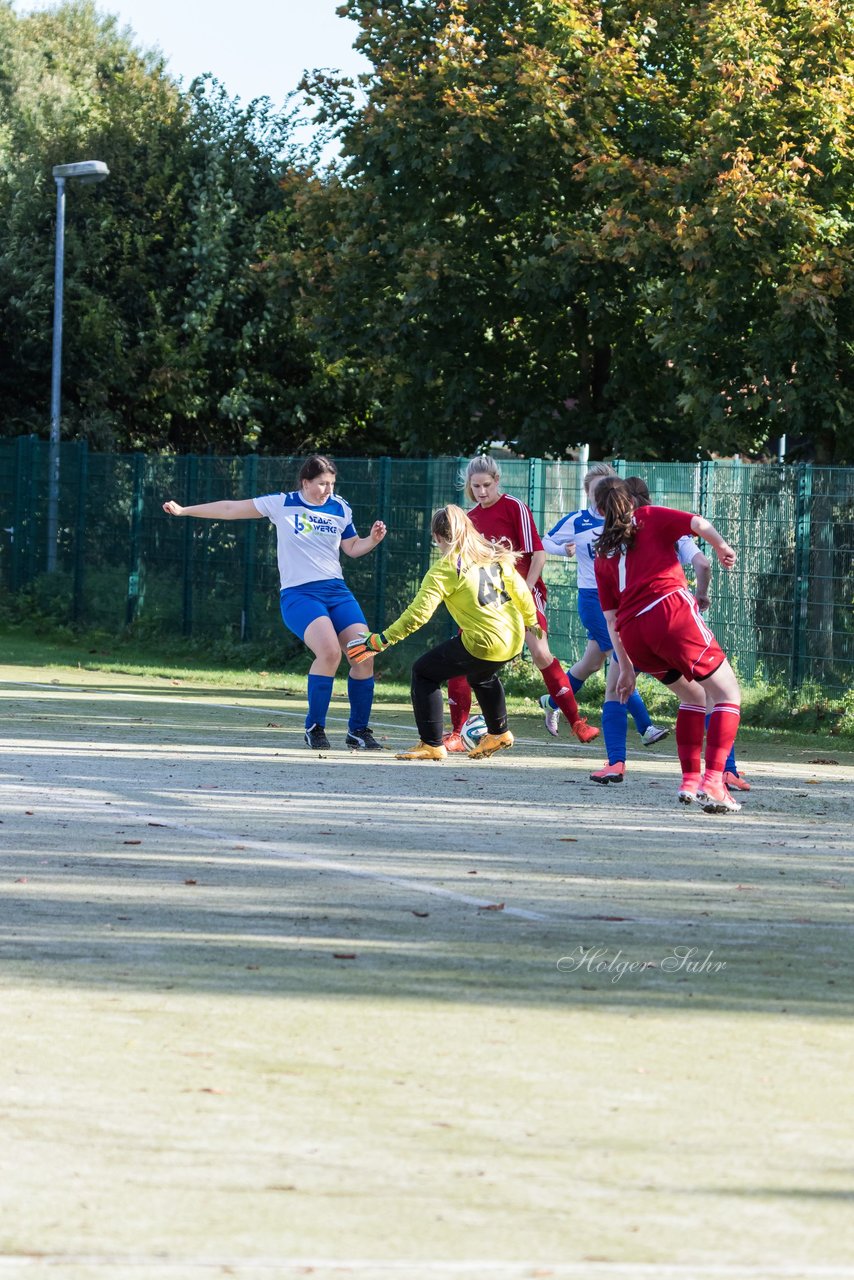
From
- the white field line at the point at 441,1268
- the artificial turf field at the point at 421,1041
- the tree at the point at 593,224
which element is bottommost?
the artificial turf field at the point at 421,1041

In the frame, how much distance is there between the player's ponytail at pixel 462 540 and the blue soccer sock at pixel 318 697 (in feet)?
4.60

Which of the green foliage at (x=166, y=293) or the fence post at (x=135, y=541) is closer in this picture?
the fence post at (x=135, y=541)

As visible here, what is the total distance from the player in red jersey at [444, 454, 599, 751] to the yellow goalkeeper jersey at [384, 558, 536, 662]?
597 mm

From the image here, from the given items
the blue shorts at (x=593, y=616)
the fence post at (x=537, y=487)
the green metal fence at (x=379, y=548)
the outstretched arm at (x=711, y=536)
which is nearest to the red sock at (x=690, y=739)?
the outstretched arm at (x=711, y=536)

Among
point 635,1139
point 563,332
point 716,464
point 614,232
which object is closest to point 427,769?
point 716,464

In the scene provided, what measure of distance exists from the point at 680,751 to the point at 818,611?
691cm

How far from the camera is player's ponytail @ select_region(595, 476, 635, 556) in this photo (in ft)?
34.6

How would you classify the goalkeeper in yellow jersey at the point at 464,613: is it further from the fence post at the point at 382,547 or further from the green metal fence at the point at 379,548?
the fence post at the point at 382,547

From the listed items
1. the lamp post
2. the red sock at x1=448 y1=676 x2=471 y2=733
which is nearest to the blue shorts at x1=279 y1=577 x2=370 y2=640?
the red sock at x1=448 y1=676 x2=471 y2=733

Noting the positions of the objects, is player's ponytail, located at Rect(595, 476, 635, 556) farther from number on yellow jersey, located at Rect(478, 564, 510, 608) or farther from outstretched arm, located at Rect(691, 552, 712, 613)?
number on yellow jersey, located at Rect(478, 564, 510, 608)

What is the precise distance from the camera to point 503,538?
45.0 ft

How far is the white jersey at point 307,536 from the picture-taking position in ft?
45.6

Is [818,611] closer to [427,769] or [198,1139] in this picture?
[427,769]

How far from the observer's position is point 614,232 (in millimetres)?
23594
